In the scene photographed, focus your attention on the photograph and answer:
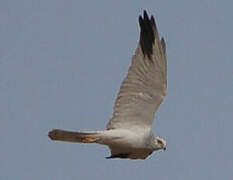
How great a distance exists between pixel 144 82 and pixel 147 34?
0.73 meters

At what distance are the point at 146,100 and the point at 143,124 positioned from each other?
1.22 feet

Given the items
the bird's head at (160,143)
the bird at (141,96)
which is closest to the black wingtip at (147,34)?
the bird at (141,96)

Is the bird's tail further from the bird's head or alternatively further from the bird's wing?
the bird's head

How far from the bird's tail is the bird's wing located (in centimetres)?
40

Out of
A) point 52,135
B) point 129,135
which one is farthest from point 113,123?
point 52,135

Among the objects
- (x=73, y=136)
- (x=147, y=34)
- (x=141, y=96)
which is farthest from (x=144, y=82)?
(x=73, y=136)

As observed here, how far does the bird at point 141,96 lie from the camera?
11578mm

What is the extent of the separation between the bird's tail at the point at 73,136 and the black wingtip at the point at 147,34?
1.46 metres

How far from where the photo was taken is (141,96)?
38.3 ft

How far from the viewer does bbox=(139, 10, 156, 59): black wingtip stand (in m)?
11.7

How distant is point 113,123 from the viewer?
1166 cm

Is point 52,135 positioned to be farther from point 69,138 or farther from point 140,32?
point 140,32

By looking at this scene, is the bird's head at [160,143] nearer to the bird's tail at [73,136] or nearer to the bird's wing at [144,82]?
the bird's wing at [144,82]

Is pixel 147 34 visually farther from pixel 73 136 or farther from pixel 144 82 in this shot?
pixel 73 136
